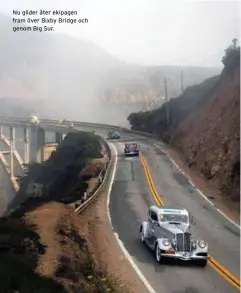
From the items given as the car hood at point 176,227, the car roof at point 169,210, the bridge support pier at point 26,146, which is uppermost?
the car roof at point 169,210

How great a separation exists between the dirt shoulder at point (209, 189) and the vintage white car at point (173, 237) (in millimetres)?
8919

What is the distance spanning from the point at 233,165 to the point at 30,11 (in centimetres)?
2705

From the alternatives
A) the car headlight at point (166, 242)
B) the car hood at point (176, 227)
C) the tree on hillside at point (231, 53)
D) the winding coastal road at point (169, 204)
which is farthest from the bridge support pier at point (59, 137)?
the car headlight at point (166, 242)

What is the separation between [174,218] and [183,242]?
1983 millimetres

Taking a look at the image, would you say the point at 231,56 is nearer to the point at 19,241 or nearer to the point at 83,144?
the point at 83,144

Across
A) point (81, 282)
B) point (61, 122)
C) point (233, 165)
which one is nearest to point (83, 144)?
point (233, 165)

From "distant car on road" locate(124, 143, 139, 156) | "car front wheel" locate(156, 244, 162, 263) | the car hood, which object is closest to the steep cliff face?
"distant car on road" locate(124, 143, 139, 156)

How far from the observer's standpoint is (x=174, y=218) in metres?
22.2

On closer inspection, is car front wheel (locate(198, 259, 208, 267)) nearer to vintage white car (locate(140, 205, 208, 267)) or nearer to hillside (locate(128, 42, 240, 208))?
vintage white car (locate(140, 205, 208, 267))

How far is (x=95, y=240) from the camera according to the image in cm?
2542

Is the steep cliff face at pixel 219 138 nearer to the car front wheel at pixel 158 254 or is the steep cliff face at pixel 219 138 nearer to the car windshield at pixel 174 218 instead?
the car windshield at pixel 174 218

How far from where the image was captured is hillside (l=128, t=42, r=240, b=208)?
4166cm

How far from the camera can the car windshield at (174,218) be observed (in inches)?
872

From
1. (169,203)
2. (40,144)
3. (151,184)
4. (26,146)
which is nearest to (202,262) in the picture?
(169,203)
